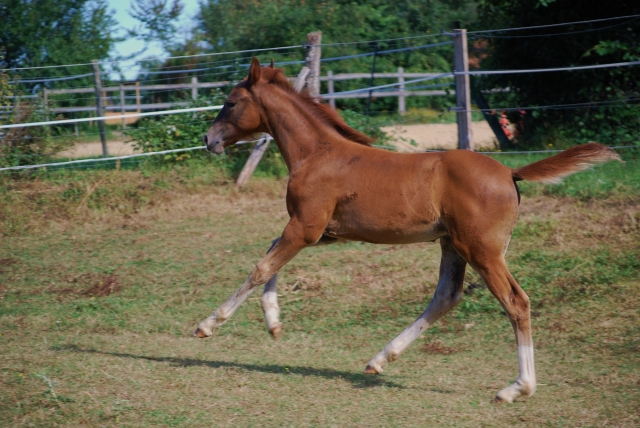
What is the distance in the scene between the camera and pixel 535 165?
17.6 feet

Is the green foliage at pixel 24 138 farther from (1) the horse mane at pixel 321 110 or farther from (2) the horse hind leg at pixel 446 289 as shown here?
(2) the horse hind leg at pixel 446 289

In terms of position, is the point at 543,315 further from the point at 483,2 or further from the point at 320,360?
the point at 483,2

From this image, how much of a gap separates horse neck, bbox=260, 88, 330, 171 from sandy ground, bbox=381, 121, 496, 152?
25.2 ft

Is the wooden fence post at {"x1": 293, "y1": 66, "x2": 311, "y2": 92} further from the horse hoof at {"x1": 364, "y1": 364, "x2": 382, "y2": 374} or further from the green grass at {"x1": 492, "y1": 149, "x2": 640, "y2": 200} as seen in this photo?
the horse hoof at {"x1": 364, "y1": 364, "x2": 382, "y2": 374}

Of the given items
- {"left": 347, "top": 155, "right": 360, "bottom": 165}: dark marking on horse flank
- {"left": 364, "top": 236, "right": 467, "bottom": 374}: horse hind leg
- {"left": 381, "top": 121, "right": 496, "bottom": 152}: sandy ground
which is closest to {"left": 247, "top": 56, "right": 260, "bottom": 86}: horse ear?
{"left": 347, "top": 155, "right": 360, "bottom": 165}: dark marking on horse flank

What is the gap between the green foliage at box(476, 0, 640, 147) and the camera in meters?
11.2

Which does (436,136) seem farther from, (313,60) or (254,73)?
(254,73)

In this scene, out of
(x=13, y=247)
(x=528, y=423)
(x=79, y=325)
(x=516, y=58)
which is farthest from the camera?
(x=516, y=58)

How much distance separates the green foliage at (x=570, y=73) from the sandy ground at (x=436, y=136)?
4.48 feet

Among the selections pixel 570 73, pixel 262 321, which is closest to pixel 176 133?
pixel 262 321

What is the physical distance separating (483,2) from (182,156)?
6.18m

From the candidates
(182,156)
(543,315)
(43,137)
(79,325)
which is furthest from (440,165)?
(43,137)

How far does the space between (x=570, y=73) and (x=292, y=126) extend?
7523 mm

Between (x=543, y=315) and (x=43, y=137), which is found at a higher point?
(x=43, y=137)
